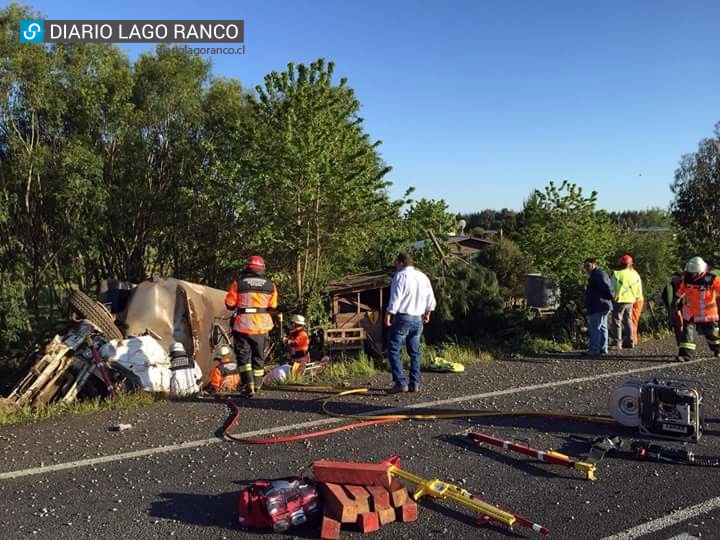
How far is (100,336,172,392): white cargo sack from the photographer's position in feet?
25.9

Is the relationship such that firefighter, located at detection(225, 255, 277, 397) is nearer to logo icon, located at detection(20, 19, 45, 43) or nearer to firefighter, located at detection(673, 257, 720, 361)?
firefighter, located at detection(673, 257, 720, 361)

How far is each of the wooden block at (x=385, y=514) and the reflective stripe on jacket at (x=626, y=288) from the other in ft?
28.1

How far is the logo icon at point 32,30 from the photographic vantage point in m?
13.4

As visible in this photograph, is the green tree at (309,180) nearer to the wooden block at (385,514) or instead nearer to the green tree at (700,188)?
the wooden block at (385,514)

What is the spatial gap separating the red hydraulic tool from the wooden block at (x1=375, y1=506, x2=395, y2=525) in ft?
5.27

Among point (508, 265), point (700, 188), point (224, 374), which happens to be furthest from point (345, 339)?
point (700, 188)

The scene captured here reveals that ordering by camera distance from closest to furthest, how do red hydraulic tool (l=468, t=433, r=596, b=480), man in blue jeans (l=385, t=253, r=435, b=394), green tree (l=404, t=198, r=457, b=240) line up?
red hydraulic tool (l=468, t=433, r=596, b=480) < man in blue jeans (l=385, t=253, r=435, b=394) < green tree (l=404, t=198, r=457, b=240)

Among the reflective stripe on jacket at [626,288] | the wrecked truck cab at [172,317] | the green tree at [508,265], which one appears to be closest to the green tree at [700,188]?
the green tree at [508,265]

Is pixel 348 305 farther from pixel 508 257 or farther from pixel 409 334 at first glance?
pixel 508 257

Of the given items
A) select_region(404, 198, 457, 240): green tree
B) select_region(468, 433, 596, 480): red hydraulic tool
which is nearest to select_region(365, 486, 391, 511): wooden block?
select_region(468, 433, 596, 480): red hydraulic tool

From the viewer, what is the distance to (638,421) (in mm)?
5766

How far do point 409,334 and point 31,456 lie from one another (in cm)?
427

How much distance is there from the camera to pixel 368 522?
3.81 meters

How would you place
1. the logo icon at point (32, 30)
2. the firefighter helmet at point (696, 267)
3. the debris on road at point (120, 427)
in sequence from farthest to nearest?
the logo icon at point (32, 30), the firefighter helmet at point (696, 267), the debris on road at point (120, 427)
